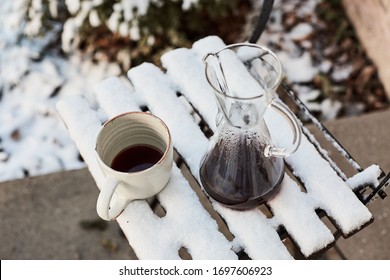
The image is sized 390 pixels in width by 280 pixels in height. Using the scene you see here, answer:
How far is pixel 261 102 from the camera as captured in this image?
926 mm

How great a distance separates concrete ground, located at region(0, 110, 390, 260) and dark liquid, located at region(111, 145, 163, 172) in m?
0.67

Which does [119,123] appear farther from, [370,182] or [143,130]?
[370,182]

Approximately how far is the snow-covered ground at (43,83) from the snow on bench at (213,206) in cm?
70

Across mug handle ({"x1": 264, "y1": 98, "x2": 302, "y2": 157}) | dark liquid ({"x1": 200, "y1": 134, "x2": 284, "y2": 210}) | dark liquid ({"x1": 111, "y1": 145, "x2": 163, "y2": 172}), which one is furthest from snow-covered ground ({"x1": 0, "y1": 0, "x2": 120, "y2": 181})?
mug handle ({"x1": 264, "y1": 98, "x2": 302, "y2": 157})

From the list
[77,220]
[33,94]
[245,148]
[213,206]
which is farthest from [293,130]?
[33,94]

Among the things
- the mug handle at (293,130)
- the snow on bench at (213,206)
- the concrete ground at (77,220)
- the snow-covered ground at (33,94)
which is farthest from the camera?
the snow-covered ground at (33,94)

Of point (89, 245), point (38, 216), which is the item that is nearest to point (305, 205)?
point (89, 245)

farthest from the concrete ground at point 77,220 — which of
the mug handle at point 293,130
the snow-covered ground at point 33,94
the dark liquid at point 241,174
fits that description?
the mug handle at point 293,130

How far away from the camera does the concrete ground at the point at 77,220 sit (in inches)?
67.5

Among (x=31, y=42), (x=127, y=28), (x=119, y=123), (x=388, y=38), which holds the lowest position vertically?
(x=31, y=42)

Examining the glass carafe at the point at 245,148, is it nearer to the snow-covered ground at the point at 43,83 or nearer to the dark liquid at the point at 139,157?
the dark liquid at the point at 139,157

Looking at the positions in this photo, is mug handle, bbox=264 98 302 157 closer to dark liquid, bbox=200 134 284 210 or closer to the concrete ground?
dark liquid, bbox=200 134 284 210

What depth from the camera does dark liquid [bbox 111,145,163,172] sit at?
1.12 meters

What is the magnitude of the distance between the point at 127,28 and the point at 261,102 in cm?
106
